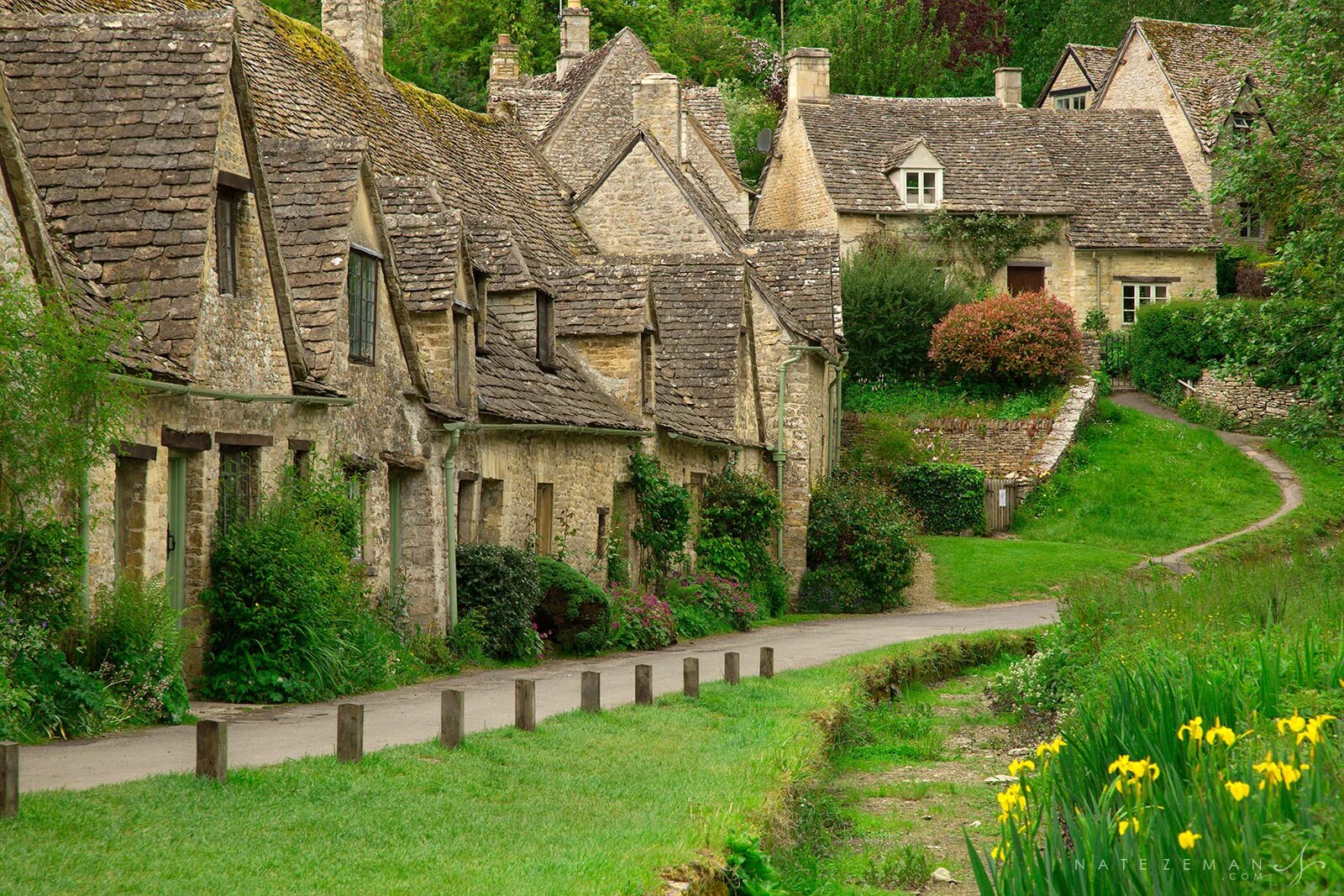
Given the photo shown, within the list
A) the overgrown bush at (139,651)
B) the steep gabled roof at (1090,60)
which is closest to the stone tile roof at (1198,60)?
the steep gabled roof at (1090,60)

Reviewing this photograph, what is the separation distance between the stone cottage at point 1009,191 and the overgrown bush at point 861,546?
53.9ft

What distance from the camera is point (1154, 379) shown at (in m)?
46.6

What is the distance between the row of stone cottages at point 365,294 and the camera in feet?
47.2

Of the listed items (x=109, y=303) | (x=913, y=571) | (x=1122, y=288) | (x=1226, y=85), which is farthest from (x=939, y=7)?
(x=109, y=303)

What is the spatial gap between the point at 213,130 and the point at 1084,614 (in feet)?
34.6

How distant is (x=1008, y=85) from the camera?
58000 millimetres

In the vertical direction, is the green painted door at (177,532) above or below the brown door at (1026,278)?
below

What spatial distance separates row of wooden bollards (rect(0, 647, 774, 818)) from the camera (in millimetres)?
7840

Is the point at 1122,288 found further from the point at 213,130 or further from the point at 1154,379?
the point at 213,130

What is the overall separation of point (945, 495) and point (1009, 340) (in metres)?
5.82

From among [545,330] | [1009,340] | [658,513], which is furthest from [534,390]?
[1009,340]

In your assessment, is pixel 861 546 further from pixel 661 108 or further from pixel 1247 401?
pixel 1247 401

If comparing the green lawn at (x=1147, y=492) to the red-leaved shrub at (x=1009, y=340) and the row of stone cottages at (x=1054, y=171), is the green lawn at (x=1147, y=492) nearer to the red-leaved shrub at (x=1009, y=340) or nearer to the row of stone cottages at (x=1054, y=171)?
the red-leaved shrub at (x=1009, y=340)

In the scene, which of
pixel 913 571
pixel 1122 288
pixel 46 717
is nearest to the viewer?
pixel 46 717
